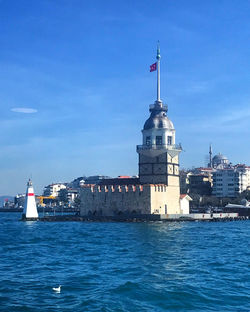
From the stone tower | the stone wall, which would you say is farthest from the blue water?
the stone tower

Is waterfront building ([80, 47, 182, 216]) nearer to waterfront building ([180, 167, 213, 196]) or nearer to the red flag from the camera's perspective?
→ the red flag

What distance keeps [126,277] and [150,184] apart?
43751mm

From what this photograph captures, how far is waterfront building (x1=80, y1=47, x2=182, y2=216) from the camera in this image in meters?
65.0

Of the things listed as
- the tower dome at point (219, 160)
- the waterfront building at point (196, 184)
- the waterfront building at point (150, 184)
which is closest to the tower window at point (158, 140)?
the waterfront building at point (150, 184)

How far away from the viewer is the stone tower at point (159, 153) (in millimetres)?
67375

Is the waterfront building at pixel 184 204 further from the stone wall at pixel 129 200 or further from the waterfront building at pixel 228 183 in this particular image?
the waterfront building at pixel 228 183

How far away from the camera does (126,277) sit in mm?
21078

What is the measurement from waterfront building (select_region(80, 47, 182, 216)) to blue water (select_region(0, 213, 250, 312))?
30.6 meters

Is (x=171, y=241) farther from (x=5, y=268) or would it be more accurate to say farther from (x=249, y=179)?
(x=249, y=179)

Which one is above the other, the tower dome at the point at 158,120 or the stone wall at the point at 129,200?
the tower dome at the point at 158,120

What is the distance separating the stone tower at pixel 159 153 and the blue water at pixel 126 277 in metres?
33.3

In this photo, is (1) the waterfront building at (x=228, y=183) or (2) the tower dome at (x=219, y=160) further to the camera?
(2) the tower dome at (x=219, y=160)

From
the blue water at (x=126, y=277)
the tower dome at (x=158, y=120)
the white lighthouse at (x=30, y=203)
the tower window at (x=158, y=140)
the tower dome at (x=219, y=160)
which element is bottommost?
the blue water at (x=126, y=277)

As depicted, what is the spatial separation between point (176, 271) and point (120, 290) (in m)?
4.62
